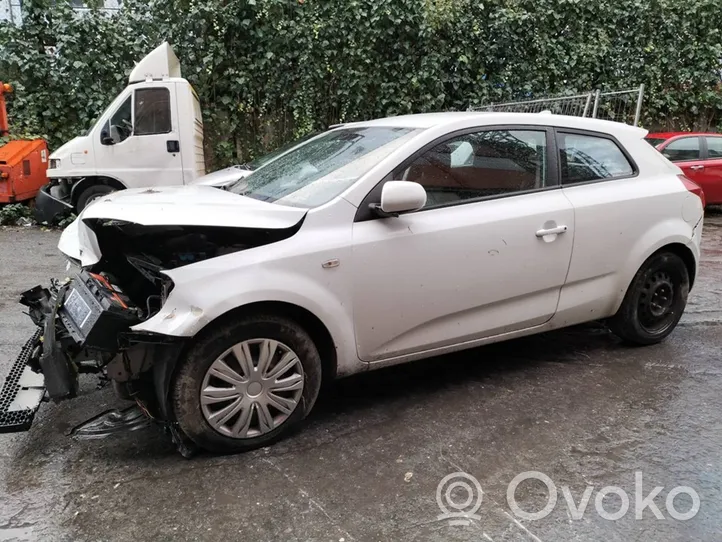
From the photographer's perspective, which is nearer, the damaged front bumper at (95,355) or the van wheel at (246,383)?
the damaged front bumper at (95,355)

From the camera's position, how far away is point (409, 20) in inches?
424

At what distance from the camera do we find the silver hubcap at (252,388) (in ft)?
10.0

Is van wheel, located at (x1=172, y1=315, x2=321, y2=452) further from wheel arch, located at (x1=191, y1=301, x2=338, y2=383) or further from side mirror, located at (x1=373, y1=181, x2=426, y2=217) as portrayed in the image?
side mirror, located at (x1=373, y1=181, x2=426, y2=217)

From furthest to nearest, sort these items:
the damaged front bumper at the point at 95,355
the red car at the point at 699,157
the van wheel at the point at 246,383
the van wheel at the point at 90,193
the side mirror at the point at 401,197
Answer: the red car at the point at 699,157 < the van wheel at the point at 90,193 < the side mirror at the point at 401,197 < the van wheel at the point at 246,383 < the damaged front bumper at the point at 95,355

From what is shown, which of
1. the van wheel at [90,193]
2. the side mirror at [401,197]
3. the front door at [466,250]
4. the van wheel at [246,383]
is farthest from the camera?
A: the van wheel at [90,193]

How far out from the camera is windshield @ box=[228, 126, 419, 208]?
11.4ft

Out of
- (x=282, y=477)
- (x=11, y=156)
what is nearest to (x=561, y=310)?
(x=282, y=477)

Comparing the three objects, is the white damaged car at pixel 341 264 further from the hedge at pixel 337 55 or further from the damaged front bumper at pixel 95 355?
the hedge at pixel 337 55

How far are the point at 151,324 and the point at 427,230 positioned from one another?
61.3 inches

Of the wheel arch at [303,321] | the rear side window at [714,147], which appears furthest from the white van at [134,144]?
the rear side window at [714,147]

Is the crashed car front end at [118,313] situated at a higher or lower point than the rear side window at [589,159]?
lower

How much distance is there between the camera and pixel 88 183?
9.21 meters

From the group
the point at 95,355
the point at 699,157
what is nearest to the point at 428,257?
the point at 95,355

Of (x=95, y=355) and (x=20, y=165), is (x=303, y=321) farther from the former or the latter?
(x=20, y=165)
